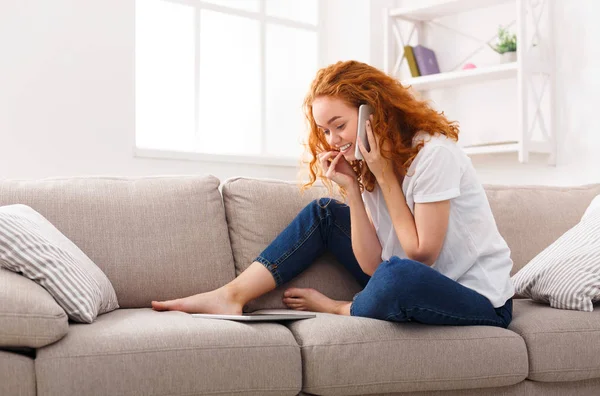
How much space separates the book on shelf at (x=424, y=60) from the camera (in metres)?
4.13

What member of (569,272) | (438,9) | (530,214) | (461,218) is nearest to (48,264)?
(461,218)

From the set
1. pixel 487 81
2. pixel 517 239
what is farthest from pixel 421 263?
pixel 487 81

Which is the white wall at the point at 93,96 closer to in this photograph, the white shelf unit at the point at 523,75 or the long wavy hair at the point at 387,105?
the white shelf unit at the point at 523,75

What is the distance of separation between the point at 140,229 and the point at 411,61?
2289 mm

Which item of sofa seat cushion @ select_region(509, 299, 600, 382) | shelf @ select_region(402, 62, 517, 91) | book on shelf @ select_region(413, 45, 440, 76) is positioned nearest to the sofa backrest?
sofa seat cushion @ select_region(509, 299, 600, 382)

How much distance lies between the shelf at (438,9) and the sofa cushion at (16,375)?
3.03m

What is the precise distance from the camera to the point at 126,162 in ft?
11.8

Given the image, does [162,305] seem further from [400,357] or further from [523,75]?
[523,75]

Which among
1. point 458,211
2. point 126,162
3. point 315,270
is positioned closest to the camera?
point 458,211

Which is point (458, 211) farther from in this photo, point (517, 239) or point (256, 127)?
point (256, 127)

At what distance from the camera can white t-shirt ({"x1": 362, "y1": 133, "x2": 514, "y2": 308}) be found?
2.05 meters

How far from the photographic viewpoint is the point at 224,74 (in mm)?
4145

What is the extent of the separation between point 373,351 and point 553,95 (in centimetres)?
238

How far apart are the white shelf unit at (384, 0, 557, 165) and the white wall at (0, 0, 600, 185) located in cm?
6
